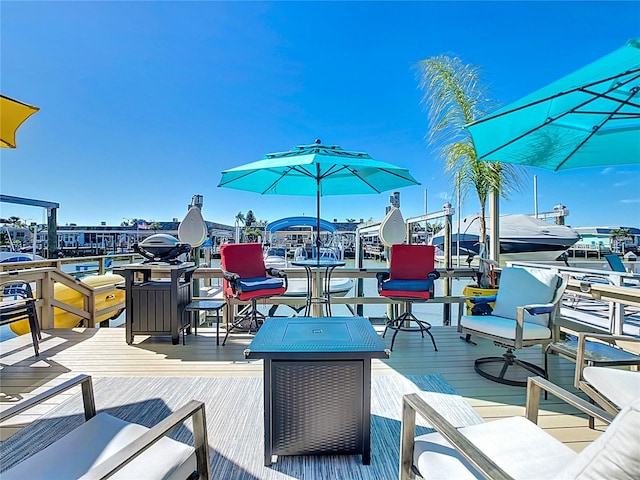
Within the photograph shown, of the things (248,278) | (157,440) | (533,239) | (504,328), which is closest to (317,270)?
(248,278)

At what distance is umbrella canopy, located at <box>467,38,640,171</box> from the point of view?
195 cm

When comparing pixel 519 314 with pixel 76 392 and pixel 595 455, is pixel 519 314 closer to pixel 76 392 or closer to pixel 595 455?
pixel 595 455

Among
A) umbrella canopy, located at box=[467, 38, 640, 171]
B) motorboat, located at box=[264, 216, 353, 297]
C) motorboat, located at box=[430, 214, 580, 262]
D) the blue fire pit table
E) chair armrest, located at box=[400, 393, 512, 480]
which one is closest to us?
chair armrest, located at box=[400, 393, 512, 480]

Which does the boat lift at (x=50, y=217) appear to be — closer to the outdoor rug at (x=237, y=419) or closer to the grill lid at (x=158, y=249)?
the grill lid at (x=158, y=249)

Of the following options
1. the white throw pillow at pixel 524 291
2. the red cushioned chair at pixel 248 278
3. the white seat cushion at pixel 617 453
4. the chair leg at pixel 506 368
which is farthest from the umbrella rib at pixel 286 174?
the white seat cushion at pixel 617 453

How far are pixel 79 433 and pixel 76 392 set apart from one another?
1.69 metres

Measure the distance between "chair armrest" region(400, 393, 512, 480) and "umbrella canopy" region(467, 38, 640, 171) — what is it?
2062 millimetres

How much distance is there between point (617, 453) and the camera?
0.75 m

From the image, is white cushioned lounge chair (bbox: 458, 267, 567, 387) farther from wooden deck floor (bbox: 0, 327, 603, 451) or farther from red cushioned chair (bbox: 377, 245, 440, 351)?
red cushioned chair (bbox: 377, 245, 440, 351)

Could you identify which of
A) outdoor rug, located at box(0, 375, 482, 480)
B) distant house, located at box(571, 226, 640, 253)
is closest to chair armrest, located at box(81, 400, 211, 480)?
outdoor rug, located at box(0, 375, 482, 480)

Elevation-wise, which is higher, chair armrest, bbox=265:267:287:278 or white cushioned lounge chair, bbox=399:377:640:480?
chair armrest, bbox=265:267:287:278

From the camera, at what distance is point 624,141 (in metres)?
2.94

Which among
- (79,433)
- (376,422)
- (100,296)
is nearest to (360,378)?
(376,422)

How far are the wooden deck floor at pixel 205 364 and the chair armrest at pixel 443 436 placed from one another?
129cm
